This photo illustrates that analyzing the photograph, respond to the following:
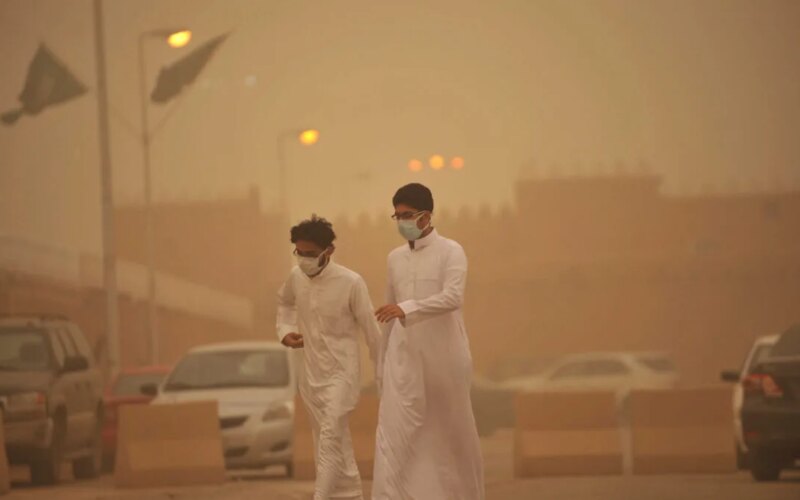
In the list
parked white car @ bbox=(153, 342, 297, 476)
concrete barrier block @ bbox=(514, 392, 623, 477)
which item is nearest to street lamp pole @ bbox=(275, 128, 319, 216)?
parked white car @ bbox=(153, 342, 297, 476)

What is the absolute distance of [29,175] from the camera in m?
28.7

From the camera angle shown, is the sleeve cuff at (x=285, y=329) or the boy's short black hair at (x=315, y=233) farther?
the sleeve cuff at (x=285, y=329)

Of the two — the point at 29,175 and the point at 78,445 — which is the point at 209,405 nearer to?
the point at 78,445

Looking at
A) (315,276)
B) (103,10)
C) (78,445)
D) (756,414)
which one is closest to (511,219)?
(103,10)

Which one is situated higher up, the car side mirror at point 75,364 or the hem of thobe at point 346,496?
the car side mirror at point 75,364

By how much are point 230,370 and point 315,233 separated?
31.2ft

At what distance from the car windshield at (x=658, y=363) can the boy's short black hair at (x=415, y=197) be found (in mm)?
19567

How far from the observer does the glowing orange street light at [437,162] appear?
30953 millimetres

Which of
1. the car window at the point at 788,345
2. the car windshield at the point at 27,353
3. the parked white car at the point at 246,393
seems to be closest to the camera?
the car window at the point at 788,345

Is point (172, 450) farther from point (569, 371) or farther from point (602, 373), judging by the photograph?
point (569, 371)

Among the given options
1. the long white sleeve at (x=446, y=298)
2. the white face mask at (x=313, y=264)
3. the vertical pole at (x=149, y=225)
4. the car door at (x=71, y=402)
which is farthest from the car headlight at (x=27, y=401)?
the long white sleeve at (x=446, y=298)

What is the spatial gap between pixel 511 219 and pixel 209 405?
490 inches

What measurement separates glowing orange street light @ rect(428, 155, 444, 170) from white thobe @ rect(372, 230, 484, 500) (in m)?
19.6

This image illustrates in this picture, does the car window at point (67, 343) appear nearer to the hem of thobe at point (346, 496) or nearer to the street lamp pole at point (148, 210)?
the street lamp pole at point (148, 210)
